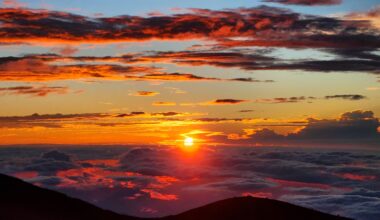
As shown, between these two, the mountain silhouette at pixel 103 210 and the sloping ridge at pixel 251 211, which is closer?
the mountain silhouette at pixel 103 210

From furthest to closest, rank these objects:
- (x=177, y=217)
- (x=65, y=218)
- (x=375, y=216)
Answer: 1. (x=375, y=216)
2. (x=177, y=217)
3. (x=65, y=218)

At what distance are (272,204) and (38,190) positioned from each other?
3656cm

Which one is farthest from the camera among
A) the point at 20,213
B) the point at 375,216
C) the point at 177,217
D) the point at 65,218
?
the point at 375,216

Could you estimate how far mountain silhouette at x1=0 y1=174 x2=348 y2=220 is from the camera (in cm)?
7162

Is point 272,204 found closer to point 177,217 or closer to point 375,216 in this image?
point 177,217

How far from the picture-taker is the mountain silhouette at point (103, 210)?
235 feet

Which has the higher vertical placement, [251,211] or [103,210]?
[103,210]

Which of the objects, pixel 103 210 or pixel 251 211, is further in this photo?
pixel 251 211

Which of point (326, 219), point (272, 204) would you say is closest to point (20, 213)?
point (272, 204)

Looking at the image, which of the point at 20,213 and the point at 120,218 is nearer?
the point at 20,213

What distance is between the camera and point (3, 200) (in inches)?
2776

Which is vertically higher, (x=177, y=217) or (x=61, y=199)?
(x=61, y=199)

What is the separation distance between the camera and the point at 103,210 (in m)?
74.2

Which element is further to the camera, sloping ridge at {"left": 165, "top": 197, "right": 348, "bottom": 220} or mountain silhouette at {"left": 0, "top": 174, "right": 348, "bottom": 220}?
sloping ridge at {"left": 165, "top": 197, "right": 348, "bottom": 220}
